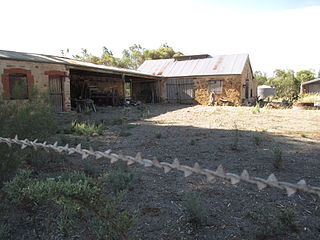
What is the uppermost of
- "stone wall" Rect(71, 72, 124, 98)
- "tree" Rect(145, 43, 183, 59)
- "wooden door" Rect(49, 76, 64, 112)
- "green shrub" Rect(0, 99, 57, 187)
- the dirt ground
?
"tree" Rect(145, 43, 183, 59)

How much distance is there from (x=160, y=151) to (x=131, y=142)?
1.33m

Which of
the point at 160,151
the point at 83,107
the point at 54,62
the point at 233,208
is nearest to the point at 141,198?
the point at 233,208

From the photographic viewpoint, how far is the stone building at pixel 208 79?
20312mm

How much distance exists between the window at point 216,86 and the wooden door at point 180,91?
5.61 ft

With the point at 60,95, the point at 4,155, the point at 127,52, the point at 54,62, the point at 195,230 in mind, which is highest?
the point at 127,52

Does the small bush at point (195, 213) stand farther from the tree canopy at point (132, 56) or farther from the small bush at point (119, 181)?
the tree canopy at point (132, 56)

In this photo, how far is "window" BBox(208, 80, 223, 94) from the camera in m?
20.6

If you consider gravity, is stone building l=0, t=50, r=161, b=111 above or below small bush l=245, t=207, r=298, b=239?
above

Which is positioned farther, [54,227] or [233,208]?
[233,208]

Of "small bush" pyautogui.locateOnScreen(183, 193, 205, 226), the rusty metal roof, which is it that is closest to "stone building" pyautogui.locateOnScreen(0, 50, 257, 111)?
the rusty metal roof

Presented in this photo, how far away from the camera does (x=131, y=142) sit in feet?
23.3

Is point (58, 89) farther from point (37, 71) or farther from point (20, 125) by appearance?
point (20, 125)

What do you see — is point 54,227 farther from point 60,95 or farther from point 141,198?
point 60,95

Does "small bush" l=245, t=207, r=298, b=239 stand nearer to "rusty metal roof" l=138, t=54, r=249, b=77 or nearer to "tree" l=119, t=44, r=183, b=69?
"rusty metal roof" l=138, t=54, r=249, b=77
